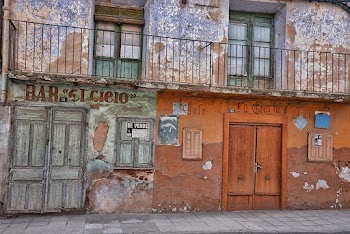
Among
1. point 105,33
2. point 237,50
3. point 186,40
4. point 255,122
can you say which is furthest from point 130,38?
point 255,122

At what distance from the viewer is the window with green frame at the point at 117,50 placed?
988 cm

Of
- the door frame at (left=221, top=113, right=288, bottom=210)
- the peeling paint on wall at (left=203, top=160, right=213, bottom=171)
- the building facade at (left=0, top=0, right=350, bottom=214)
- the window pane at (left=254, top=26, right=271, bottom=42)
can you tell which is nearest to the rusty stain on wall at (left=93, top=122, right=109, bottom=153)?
the building facade at (left=0, top=0, right=350, bottom=214)

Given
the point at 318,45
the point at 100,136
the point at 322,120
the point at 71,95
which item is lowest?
the point at 100,136

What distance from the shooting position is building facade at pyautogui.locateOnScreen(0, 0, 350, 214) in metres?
8.84

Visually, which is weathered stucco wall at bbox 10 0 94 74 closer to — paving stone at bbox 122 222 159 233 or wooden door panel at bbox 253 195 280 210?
paving stone at bbox 122 222 159 233

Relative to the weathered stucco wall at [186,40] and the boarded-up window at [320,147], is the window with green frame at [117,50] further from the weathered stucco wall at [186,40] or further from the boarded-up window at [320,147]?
the boarded-up window at [320,147]

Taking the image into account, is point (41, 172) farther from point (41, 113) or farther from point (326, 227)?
point (326, 227)

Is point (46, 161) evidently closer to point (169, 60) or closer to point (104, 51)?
point (104, 51)

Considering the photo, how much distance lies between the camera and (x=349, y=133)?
10.8m

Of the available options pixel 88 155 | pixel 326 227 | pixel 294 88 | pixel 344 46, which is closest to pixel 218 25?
pixel 294 88

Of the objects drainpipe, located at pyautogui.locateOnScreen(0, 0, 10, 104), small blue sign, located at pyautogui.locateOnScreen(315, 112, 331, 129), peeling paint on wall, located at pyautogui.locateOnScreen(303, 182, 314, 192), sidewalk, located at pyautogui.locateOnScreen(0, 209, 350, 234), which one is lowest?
sidewalk, located at pyautogui.locateOnScreen(0, 209, 350, 234)

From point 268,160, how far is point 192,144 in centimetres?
232

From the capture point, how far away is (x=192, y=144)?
9.69 metres

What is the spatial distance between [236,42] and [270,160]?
11.5ft
